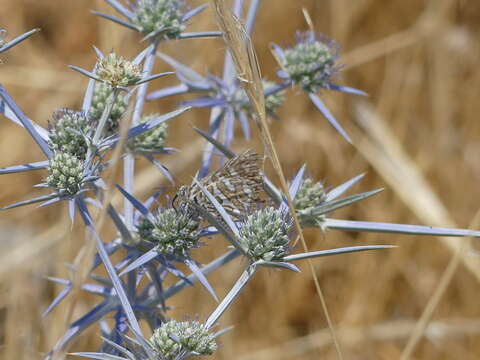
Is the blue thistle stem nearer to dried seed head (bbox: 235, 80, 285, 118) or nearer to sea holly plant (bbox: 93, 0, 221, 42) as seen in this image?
sea holly plant (bbox: 93, 0, 221, 42)

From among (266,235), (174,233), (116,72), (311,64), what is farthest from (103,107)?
(311,64)

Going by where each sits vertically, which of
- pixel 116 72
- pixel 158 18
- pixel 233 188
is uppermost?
pixel 158 18

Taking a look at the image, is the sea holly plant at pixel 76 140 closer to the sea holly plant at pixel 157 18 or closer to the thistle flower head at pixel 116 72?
the thistle flower head at pixel 116 72

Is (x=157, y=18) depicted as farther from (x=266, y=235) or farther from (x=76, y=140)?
(x=266, y=235)

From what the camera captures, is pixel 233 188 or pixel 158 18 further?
pixel 158 18

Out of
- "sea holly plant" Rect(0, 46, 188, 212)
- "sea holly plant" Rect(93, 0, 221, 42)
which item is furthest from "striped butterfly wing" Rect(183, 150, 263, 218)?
"sea holly plant" Rect(93, 0, 221, 42)

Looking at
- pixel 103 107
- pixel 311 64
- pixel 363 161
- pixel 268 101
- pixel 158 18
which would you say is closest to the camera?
pixel 103 107

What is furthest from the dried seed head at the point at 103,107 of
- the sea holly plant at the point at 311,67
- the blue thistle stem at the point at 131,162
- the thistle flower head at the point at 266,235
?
the sea holly plant at the point at 311,67
